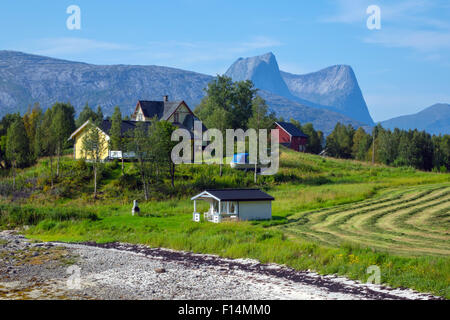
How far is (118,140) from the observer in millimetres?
63781

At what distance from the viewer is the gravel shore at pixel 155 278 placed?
2138cm

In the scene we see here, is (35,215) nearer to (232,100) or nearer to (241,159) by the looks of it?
(241,159)

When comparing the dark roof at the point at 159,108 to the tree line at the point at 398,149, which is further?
the tree line at the point at 398,149

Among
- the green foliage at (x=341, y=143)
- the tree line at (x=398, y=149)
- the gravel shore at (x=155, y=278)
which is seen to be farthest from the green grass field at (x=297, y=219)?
the green foliage at (x=341, y=143)

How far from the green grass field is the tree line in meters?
36.2

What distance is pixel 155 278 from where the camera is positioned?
24891mm

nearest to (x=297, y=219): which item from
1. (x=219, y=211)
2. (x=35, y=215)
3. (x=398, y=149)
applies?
(x=219, y=211)

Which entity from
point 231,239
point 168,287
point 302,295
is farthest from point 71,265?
point 302,295

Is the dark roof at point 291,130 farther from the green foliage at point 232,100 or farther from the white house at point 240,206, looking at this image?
the white house at point 240,206

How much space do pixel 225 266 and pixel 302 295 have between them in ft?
23.8

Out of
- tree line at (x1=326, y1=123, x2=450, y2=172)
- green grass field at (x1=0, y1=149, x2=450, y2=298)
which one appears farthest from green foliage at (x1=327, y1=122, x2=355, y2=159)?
green grass field at (x1=0, y1=149, x2=450, y2=298)

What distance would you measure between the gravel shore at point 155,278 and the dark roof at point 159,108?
5371 centimetres

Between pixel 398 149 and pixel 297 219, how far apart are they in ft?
251
